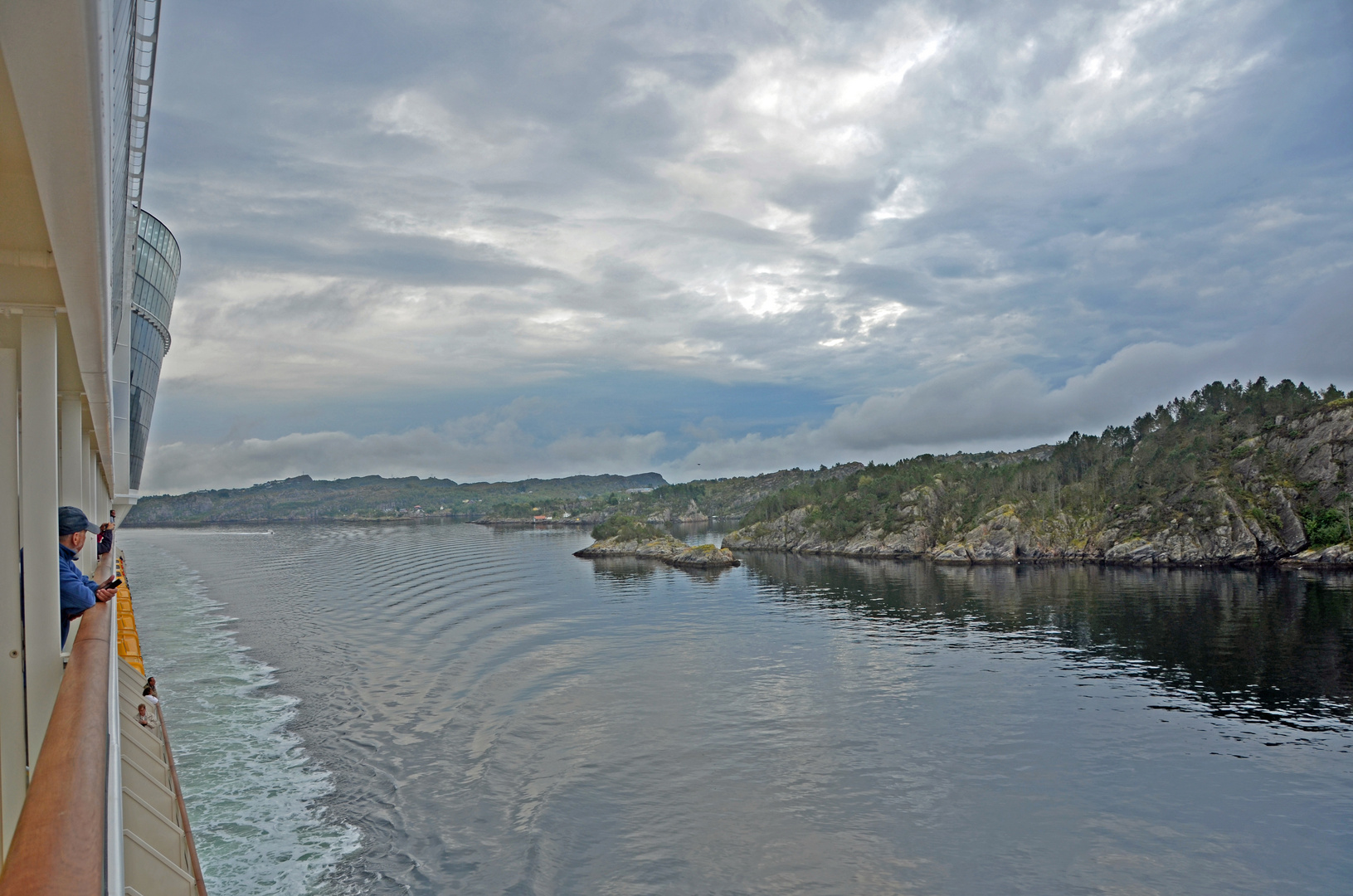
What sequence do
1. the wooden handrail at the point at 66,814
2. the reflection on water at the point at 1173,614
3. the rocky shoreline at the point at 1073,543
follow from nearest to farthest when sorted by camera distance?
the wooden handrail at the point at 66,814 → the reflection on water at the point at 1173,614 → the rocky shoreline at the point at 1073,543

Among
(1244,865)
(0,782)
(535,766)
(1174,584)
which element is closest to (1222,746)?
(1244,865)

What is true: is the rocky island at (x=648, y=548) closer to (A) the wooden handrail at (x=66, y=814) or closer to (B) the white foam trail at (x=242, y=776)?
(B) the white foam trail at (x=242, y=776)

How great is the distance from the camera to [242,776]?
2205 centimetres

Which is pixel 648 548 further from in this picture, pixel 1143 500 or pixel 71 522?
pixel 71 522

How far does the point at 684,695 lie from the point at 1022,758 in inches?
546

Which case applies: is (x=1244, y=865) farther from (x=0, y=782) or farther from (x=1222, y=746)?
(x=0, y=782)

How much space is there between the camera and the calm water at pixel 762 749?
18.1 m

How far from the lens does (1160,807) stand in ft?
72.5

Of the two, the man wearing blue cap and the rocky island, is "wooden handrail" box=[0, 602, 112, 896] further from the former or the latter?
the rocky island

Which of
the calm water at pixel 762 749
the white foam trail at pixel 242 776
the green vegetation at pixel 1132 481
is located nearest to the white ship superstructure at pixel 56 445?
the white foam trail at pixel 242 776

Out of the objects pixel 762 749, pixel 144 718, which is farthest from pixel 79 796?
pixel 762 749

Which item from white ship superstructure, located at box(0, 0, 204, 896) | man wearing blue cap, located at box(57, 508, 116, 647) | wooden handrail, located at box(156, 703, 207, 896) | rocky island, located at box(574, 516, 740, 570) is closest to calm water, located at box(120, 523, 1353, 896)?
wooden handrail, located at box(156, 703, 207, 896)

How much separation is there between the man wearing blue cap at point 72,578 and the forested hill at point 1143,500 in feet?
352

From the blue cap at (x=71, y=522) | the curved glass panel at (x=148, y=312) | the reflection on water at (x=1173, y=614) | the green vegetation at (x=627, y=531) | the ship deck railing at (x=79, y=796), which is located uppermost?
the curved glass panel at (x=148, y=312)
